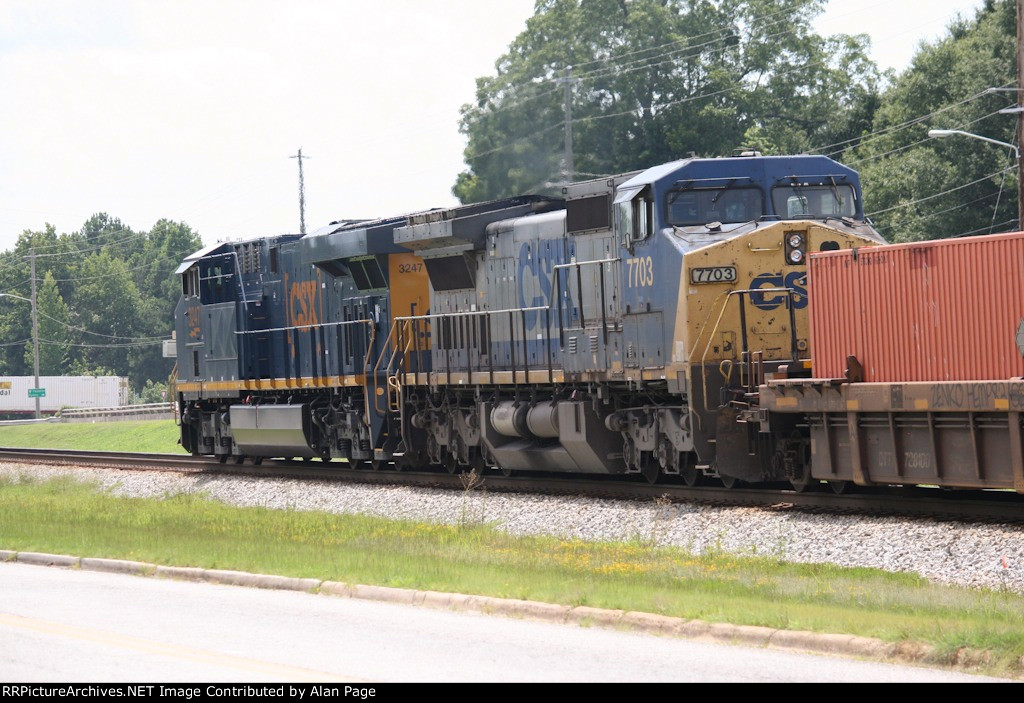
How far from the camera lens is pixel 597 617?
10.7 m

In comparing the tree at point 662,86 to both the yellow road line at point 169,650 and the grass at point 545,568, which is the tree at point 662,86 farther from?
the yellow road line at point 169,650

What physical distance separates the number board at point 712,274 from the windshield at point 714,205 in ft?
3.26

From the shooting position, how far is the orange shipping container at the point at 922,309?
14562 millimetres

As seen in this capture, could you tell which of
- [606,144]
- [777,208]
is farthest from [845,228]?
[606,144]

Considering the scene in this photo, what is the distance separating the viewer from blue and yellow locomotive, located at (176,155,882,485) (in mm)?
17812

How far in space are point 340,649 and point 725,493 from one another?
30.8 feet

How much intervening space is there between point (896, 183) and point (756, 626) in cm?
4743

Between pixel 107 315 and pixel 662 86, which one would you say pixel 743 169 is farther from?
pixel 107 315

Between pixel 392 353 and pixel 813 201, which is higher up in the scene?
pixel 813 201

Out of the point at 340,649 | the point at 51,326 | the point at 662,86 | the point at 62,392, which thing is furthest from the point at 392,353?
the point at 51,326

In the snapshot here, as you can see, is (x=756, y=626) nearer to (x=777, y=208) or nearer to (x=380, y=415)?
(x=777, y=208)

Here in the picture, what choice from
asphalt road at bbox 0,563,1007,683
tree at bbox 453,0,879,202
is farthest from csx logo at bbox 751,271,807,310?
tree at bbox 453,0,879,202

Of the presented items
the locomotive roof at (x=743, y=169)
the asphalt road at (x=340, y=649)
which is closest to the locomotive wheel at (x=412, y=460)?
the locomotive roof at (x=743, y=169)

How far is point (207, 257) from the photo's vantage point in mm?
30672
